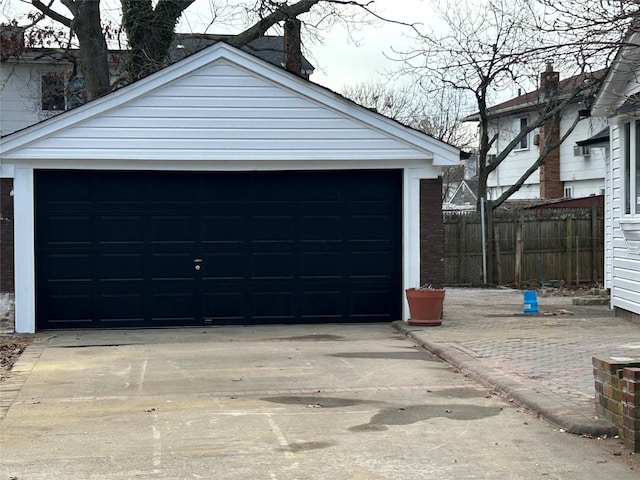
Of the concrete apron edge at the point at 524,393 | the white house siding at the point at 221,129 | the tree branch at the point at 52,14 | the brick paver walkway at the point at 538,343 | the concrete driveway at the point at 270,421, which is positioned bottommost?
the concrete driveway at the point at 270,421

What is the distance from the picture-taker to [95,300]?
47.6ft

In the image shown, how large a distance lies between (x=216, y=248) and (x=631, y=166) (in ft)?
22.8

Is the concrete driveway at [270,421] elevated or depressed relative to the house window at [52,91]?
depressed

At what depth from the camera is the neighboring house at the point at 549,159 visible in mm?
35344

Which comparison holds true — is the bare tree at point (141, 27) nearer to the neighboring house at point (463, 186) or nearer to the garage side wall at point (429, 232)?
the garage side wall at point (429, 232)

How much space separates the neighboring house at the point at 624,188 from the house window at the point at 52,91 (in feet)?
59.6

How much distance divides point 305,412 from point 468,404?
1.60m

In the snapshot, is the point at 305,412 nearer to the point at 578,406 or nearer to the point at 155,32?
the point at 578,406

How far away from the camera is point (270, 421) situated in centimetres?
779

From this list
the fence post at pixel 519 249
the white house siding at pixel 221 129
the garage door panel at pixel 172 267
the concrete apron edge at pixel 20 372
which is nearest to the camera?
the concrete apron edge at pixel 20 372

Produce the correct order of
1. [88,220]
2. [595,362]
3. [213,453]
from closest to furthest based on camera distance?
[213,453] → [595,362] → [88,220]

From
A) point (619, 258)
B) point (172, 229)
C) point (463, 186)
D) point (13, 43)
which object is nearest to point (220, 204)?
point (172, 229)

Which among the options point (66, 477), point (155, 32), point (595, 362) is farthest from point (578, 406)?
point (155, 32)

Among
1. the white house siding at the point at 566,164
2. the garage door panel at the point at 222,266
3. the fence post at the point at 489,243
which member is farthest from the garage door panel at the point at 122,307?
the white house siding at the point at 566,164
